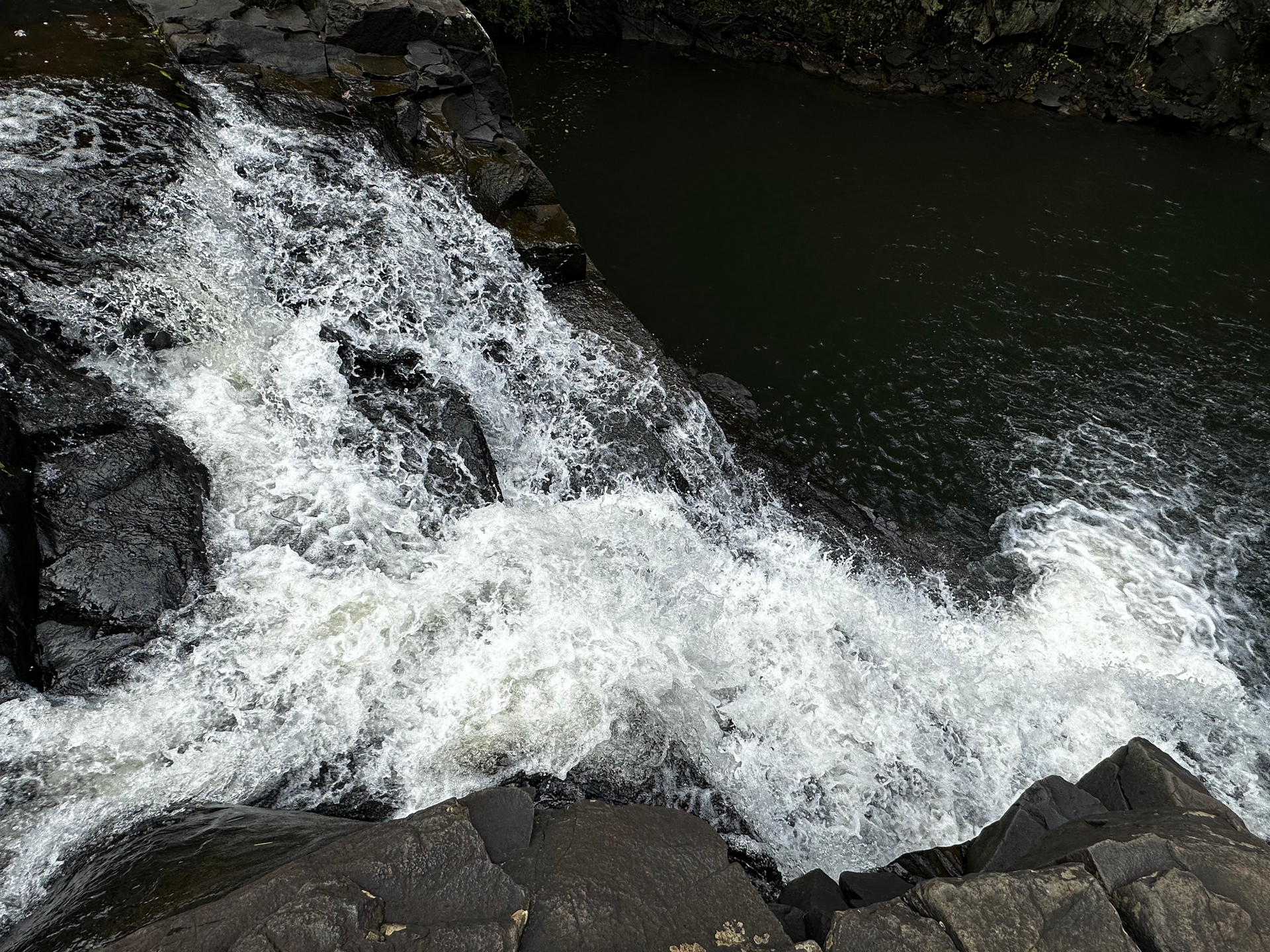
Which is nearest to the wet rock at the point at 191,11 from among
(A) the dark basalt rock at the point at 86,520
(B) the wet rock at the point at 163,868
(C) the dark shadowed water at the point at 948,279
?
(C) the dark shadowed water at the point at 948,279

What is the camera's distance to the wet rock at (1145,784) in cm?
396

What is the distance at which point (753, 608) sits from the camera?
6.09 metres

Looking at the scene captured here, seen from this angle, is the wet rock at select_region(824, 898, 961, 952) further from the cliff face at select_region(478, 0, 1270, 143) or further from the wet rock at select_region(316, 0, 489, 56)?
the cliff face at select_region(478, 0, 1270, 143)

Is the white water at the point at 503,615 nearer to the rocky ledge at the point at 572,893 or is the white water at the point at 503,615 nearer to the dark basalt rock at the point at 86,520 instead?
the dark basalt rock at the point at 86,520

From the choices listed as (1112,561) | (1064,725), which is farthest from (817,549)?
(1112,561)

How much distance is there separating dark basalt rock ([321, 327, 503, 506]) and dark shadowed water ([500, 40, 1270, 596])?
3.36 m

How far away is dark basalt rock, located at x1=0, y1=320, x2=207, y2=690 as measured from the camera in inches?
173

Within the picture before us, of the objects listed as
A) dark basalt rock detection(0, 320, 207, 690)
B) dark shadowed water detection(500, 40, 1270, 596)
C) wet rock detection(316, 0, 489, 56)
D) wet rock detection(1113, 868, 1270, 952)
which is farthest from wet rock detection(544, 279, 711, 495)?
wet rock detection(1113, 868, 1270, 952)

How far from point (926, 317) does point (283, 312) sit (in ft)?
25.0

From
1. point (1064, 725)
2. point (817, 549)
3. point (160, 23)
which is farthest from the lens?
point (160, 23)

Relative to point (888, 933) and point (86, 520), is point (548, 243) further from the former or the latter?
point (888, 933)

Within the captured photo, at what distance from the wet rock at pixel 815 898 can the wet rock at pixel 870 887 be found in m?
0.05

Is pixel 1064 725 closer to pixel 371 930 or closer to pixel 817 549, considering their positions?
pixel 817 549

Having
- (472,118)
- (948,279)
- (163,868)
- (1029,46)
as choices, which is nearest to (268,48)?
(472,118)
